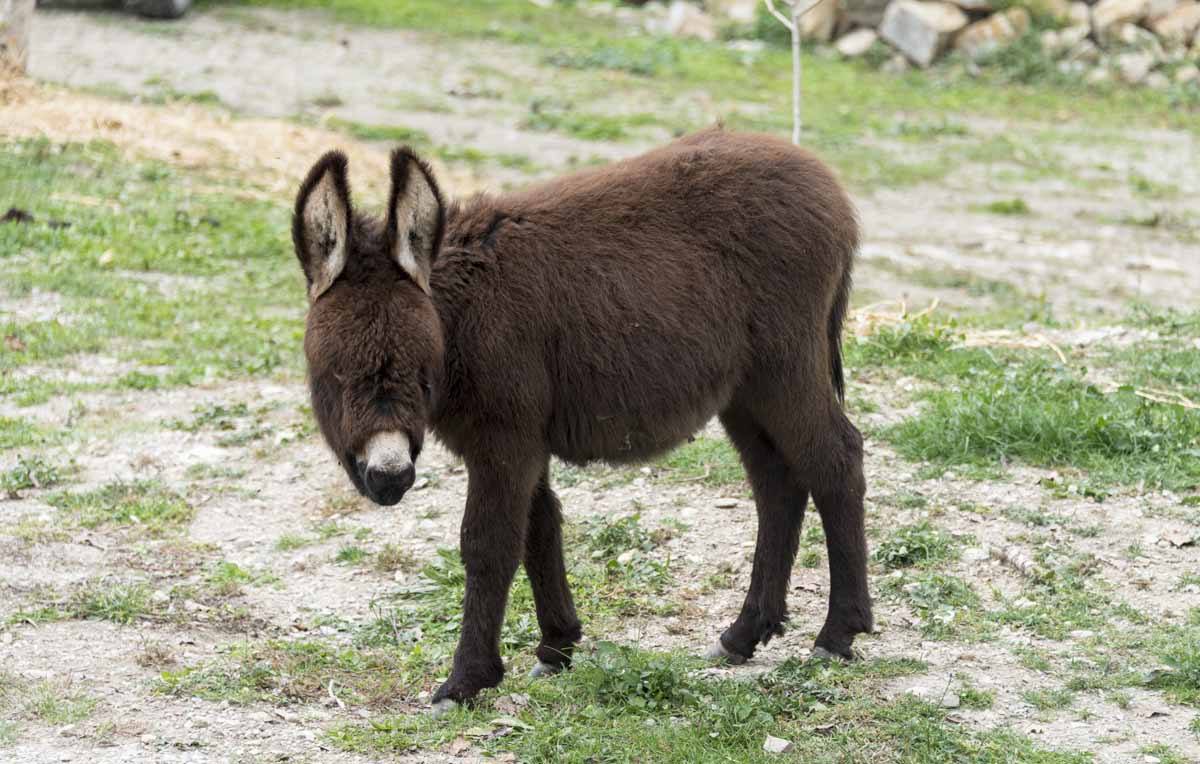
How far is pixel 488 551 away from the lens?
517 centimetres

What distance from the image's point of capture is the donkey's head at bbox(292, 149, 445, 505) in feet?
15.3

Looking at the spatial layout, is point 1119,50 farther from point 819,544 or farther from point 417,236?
point 417,236

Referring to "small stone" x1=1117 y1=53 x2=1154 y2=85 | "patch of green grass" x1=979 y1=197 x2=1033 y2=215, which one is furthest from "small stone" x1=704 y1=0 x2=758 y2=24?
"patch of green grass" x1=979 y1=197 x2=1033 y2=215

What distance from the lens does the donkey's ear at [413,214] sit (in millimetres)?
4891

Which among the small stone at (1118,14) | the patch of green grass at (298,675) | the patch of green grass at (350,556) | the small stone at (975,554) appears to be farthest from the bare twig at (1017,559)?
the small stone at (1118,14)

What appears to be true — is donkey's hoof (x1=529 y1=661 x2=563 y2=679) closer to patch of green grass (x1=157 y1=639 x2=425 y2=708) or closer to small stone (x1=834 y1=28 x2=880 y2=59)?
patch of green grass (x1=157 y1=639 x2=425 y2=708)

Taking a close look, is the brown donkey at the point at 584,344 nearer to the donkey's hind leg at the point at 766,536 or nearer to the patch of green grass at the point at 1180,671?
the donkey's hind leg at the point at 766,536

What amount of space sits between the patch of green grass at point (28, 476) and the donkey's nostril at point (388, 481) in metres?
3.68

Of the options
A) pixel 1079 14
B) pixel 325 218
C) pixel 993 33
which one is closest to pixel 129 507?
pixel 325 218

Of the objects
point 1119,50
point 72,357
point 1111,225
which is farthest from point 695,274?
point 1119,50

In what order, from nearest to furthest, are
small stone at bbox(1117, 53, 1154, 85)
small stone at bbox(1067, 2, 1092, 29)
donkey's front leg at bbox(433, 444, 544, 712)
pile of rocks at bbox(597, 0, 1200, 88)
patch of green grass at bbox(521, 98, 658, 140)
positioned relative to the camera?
1. donkey's front leg at bbox(433, 444, 544, 712)
2. patch of green grass at bbox(521, 98, 658, 140)
3. small stone at bbox(1117, 53, 1154, 85)
4. pile of rocks at bbox(597, 0, 1200, 88)
5. small stone at bbox(1067, 2, 1092, 29)

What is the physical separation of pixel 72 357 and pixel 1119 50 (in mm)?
17013

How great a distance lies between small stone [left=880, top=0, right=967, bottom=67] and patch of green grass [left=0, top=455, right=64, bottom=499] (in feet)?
54.8

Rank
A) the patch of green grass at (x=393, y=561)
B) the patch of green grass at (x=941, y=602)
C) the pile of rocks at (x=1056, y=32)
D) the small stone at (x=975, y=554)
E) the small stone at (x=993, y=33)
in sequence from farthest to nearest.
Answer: the small stone at (x=993, y=33), the pile of rocks at (x=1056, y=32), the patch of green grass at (x=393, y=561), the small stone at (x=975, y=554), the patch of green grass at (x=941, y=602)
